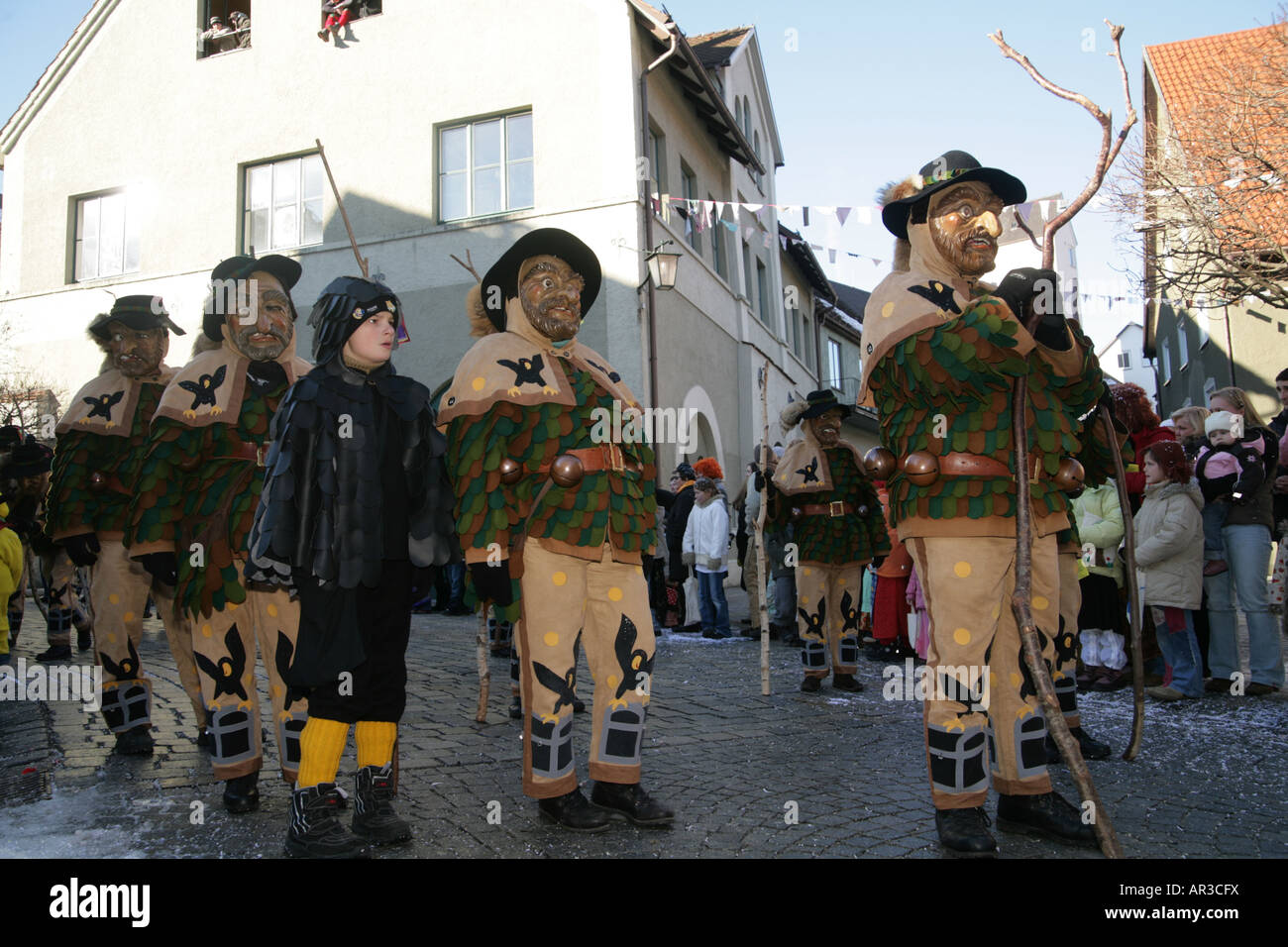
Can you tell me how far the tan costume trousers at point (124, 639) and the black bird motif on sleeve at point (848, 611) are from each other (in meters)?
4.07

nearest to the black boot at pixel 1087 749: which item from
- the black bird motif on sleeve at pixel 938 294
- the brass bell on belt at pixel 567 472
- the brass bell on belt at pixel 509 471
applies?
the black bird motif on sleeve at pixel 938 294

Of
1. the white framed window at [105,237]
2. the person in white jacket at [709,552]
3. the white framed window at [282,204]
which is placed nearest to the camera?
the person in white jacket at [709,552]

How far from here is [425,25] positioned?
15.4m

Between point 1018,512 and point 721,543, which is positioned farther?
point 721,543

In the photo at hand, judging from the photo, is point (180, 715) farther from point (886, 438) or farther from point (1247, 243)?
point (1247, 243)

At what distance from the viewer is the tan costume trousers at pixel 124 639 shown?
484cm

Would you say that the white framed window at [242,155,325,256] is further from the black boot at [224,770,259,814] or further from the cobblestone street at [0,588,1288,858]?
the black boot at [224,770,259,814]

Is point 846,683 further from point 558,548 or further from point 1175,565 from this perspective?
point 558,548

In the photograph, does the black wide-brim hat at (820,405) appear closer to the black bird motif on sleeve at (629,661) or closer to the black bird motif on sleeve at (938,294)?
the black bird motif on sleeve at (938,294)

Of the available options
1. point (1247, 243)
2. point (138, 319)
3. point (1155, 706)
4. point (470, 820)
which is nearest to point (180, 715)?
point (138, 319)

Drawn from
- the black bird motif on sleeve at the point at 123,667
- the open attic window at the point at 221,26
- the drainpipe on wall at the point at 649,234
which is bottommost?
the black bird motif on sleeve at the point at 123,667

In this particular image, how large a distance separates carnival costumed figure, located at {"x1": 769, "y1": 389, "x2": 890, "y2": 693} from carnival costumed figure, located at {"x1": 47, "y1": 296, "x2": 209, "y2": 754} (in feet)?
12.7

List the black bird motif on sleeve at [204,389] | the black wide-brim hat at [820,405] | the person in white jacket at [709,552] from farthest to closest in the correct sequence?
the person in white jacket at [709,552], the black wide-brim hat at [820,405], the black bird motif on sleeve at [204,389]
